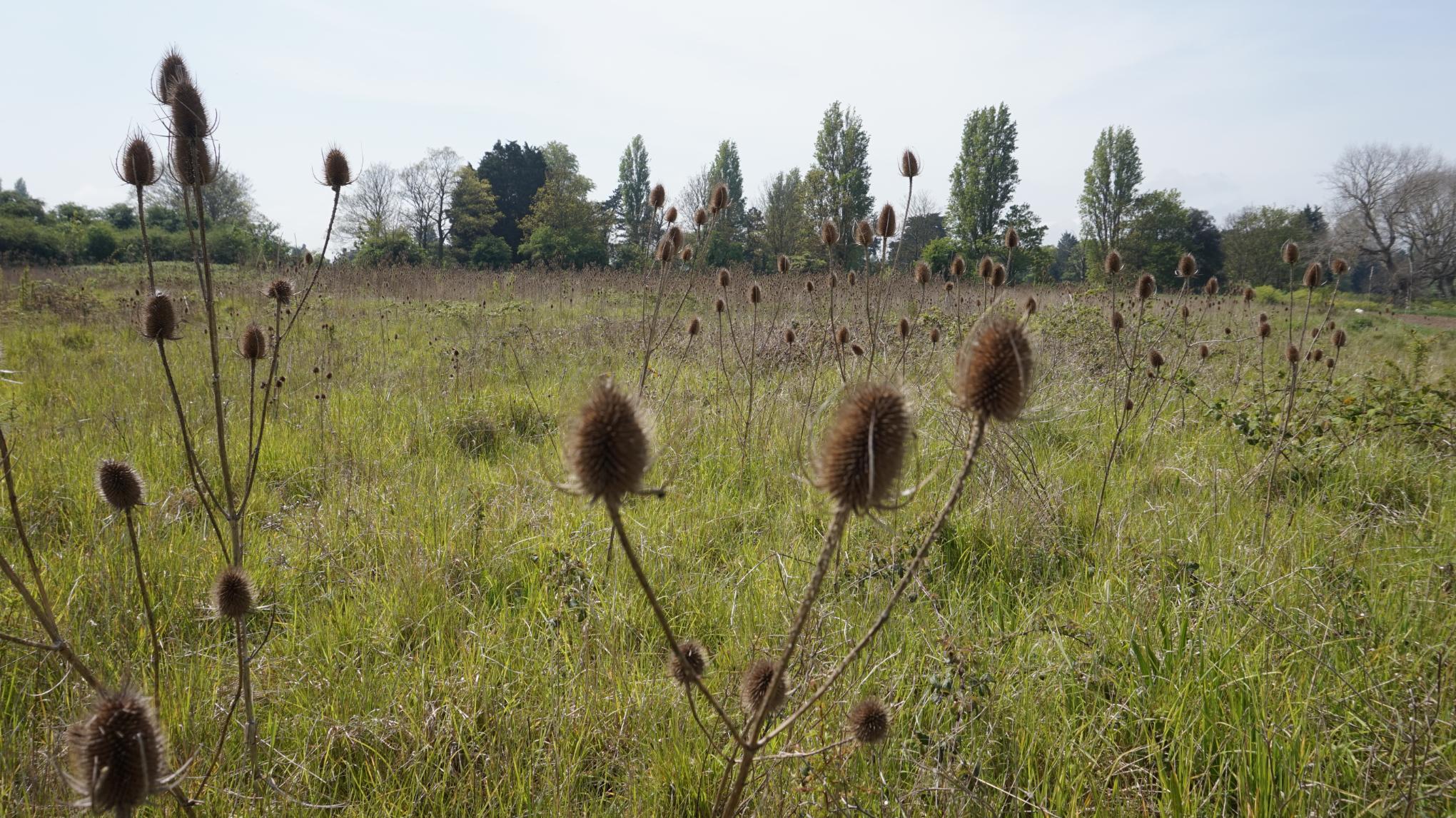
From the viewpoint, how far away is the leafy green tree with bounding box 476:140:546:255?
1642 inches

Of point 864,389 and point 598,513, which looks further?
point 598,513

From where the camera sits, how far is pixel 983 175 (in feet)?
124

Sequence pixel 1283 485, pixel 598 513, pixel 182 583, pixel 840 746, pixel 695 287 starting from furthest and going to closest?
pixel 695 287, pixel 1283 485, pixel 598 513, pixel 182 583, pixel 840 746

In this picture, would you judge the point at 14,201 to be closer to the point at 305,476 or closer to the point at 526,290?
the point at 526,290

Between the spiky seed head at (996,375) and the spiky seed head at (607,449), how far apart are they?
1.66 feet

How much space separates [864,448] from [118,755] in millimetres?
1245

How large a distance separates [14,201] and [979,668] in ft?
119

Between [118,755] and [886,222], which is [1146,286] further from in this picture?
[118,755]

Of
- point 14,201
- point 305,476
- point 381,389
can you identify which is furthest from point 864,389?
point 14,201

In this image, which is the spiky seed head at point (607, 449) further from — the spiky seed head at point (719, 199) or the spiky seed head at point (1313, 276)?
the spiky seed head at point (1313, 276)

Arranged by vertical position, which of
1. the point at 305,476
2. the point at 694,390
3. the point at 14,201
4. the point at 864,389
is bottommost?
the point at 305,476

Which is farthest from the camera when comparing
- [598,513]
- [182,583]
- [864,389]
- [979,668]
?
[598,513]

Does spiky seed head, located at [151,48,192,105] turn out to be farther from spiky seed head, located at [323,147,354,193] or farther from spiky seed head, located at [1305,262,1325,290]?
spiky seed head, located at [1305,262,1325,290]

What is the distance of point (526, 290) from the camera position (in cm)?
1475
